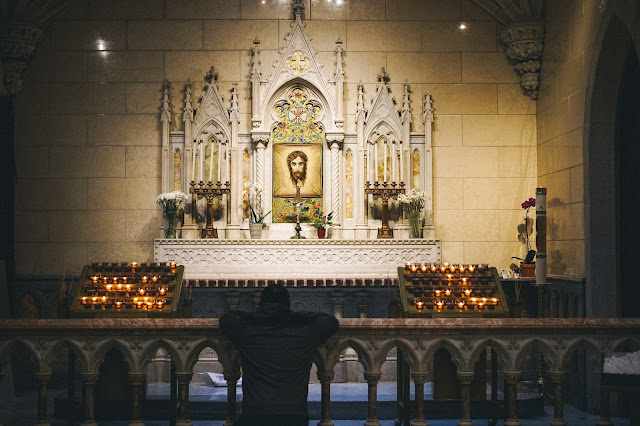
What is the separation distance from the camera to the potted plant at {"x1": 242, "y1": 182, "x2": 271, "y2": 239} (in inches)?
435

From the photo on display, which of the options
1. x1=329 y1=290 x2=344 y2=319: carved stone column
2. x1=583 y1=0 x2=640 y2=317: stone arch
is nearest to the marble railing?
x1=583 y1=0 x2=640 y2=317: stone arch

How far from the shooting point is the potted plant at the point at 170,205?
1085 centimetres

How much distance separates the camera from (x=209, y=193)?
11133mm

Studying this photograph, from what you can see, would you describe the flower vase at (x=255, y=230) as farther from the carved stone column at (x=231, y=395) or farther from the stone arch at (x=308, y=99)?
the carved stone column at (x=231, y=395)

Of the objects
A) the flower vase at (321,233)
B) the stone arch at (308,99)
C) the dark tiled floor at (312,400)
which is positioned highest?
the stone arch at (308,99)

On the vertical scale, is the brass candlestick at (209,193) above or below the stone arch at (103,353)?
above

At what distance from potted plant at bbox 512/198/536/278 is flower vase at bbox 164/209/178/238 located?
179 inches

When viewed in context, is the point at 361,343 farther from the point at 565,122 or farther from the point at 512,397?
the point at 565,122

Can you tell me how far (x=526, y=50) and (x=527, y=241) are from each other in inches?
101

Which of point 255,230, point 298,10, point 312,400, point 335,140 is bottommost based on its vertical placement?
point 312,400

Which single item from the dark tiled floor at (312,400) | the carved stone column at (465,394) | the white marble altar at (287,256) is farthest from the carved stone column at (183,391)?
the white marble altar at (287,256)

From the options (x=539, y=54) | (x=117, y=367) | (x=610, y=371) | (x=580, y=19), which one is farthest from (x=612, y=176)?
(x=117, y=367)

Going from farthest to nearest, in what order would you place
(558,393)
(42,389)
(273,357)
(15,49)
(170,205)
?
1. (15,49)
2. (170,205)
3. (558,393)
4. (42,389)
5. (273,357)

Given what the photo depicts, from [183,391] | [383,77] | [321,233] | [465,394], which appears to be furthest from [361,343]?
→ [383,77]
